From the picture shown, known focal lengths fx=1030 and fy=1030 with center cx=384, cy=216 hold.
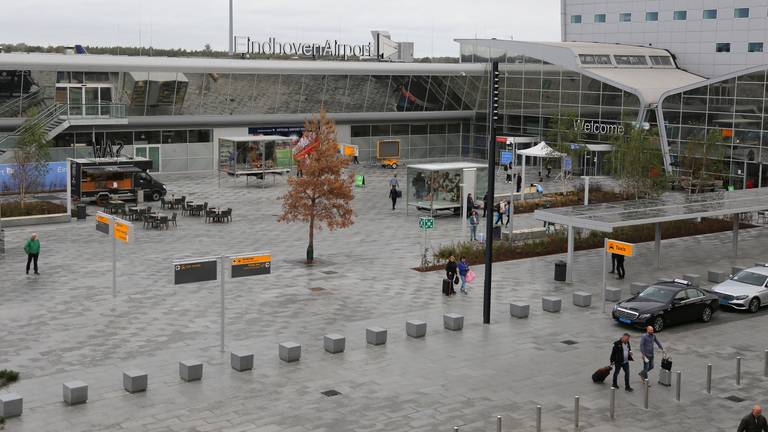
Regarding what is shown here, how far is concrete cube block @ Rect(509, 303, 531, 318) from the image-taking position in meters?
26.8

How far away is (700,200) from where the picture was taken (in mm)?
36938

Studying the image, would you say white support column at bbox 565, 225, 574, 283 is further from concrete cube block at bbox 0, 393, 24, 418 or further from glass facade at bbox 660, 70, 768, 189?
glass facade at bbox 660, 70, 768, 189

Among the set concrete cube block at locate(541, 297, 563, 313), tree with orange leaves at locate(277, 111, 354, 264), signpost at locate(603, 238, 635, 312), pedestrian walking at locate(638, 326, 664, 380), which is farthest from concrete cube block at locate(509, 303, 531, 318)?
tree with orange leaves at locate(277, 111, 354, 264)

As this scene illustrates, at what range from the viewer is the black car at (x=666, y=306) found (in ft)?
84.9

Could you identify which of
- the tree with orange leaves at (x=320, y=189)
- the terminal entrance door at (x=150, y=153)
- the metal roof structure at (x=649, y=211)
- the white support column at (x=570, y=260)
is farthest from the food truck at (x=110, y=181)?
the white support column at (x=570, y=260)

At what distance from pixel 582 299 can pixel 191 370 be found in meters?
12.2

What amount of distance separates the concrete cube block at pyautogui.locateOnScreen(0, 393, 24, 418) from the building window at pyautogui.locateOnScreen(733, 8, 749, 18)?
5672 cm

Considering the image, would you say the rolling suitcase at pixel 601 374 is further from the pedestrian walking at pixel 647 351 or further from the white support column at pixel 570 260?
the white support column at pixel 570 260

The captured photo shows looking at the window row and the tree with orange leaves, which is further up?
the window row

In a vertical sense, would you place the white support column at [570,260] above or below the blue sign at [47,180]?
below

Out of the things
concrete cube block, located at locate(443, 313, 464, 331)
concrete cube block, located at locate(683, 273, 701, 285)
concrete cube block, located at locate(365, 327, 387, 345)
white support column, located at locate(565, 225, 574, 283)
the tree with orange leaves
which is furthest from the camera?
the tree with orange leaves

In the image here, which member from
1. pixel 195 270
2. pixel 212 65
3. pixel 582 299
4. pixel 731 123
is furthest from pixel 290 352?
pixel 212 65

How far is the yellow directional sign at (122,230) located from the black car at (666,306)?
13254 millimetres

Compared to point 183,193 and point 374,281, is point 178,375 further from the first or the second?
point 183,193
